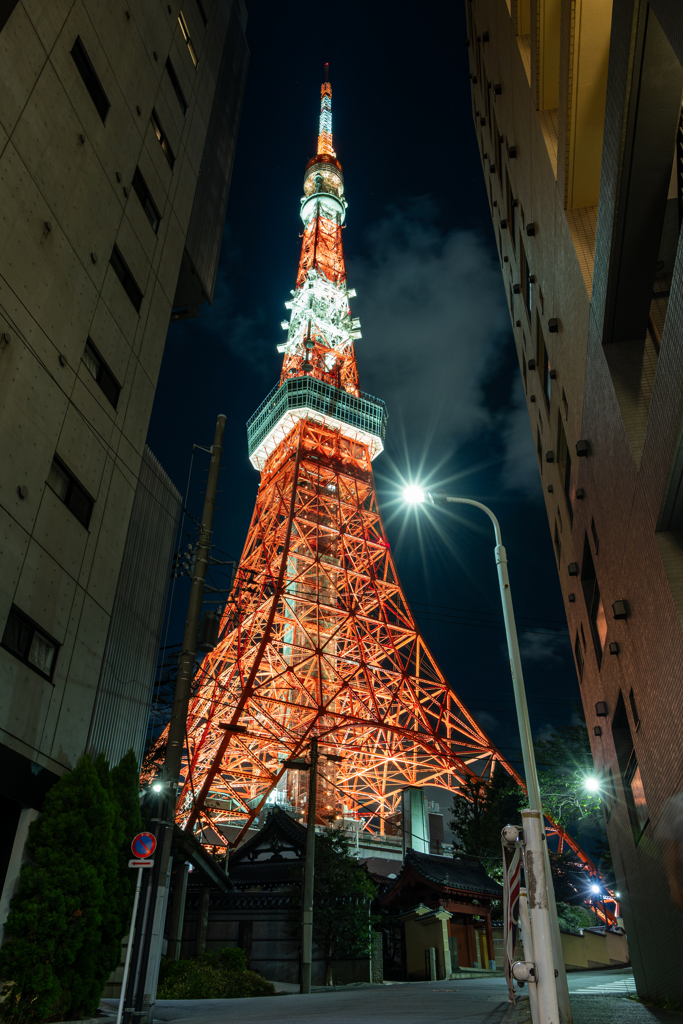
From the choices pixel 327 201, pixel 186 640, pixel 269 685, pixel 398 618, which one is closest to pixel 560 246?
pixel 186 640

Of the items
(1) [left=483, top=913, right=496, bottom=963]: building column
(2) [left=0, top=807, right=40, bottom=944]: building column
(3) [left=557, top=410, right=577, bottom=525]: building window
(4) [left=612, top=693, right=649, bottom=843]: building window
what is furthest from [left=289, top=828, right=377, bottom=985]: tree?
(2) [left=0, top=807, right=40, bottom=944]: building column

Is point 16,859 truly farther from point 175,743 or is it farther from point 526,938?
point 526,938

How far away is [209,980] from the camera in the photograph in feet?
48.5

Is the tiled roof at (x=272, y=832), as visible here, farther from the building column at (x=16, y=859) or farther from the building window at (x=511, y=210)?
the building window at (x=511, y=210)

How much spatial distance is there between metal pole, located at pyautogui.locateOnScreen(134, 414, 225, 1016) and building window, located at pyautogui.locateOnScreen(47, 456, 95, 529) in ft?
7.66

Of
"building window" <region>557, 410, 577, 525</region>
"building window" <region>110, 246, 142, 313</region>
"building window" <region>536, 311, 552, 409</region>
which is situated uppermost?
"building window" <region>536, 311, 552, 409</region>

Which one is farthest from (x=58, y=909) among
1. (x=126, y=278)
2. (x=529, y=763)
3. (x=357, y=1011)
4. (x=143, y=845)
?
(x=126, y=278)

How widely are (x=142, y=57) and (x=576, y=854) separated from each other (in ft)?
113

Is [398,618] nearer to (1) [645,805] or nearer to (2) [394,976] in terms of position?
(2) [394,976]

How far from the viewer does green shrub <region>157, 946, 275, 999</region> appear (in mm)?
13961

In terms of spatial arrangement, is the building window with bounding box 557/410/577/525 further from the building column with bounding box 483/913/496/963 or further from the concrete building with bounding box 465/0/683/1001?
the building column with bounding box 483/913/496/963

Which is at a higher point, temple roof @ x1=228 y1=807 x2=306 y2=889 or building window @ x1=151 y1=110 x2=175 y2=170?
building window @ x1=151 y1=110 x2=175 y2=170

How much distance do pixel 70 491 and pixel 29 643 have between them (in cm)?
290

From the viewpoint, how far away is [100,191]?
44.9 ft
